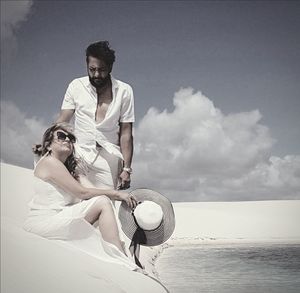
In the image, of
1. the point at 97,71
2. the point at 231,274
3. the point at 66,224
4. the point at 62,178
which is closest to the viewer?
the point at 66,224

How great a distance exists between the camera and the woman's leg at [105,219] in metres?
2.43

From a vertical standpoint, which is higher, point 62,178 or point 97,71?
point 97,71

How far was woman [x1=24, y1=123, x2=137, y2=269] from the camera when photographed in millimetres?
2418

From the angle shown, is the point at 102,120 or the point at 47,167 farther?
the point at 102,120

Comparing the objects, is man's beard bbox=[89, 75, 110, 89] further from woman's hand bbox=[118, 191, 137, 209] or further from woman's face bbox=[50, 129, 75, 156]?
woman's hand bbox=[118, 191, 137, 209]

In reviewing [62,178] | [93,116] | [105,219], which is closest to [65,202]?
[62,178]

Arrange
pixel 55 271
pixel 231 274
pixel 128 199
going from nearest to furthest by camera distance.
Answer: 1. pixel 55 271
2. pixel 128 199
3. pixel 231 274

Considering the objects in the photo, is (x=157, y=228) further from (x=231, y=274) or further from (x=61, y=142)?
(x=231, y=274)

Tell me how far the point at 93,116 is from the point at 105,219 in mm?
832

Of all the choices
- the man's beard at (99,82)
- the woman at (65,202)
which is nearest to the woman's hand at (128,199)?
the woman at (65,202)

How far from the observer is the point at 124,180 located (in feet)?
9.78

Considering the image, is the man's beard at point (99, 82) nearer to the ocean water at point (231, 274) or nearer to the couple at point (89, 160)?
the couple at point (89, 160)

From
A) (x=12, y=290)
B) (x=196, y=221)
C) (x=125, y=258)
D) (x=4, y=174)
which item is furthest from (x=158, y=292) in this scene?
(x=196, y=221)

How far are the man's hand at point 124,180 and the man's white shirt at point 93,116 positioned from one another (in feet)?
0.39
